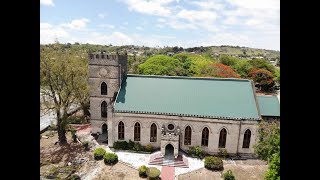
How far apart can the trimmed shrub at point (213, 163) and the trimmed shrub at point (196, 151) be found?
2010 millimetres

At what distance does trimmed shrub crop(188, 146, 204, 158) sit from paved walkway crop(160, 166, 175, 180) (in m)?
3.51

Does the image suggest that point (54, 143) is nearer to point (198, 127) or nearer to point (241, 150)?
point (198, 127)

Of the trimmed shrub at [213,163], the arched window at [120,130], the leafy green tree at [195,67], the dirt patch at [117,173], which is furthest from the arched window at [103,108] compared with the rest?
the leafy green tree at [195,67]

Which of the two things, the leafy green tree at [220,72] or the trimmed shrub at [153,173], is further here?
the leafy green tree at [220,72]

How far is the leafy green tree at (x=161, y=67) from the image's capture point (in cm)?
7800

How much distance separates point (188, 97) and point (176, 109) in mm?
2385

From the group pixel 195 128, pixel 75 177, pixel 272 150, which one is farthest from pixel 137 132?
pixel 272 150

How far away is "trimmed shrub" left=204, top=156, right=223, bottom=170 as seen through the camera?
30125mm

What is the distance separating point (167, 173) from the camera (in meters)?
29.5

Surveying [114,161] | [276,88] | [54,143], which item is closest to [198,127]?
[114,161]

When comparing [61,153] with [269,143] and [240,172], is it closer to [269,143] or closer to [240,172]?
[240,172]

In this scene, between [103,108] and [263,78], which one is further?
[263,78]

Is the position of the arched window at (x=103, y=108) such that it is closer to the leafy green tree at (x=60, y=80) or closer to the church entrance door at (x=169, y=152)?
the leafy green tree at (x=60, y=80)
